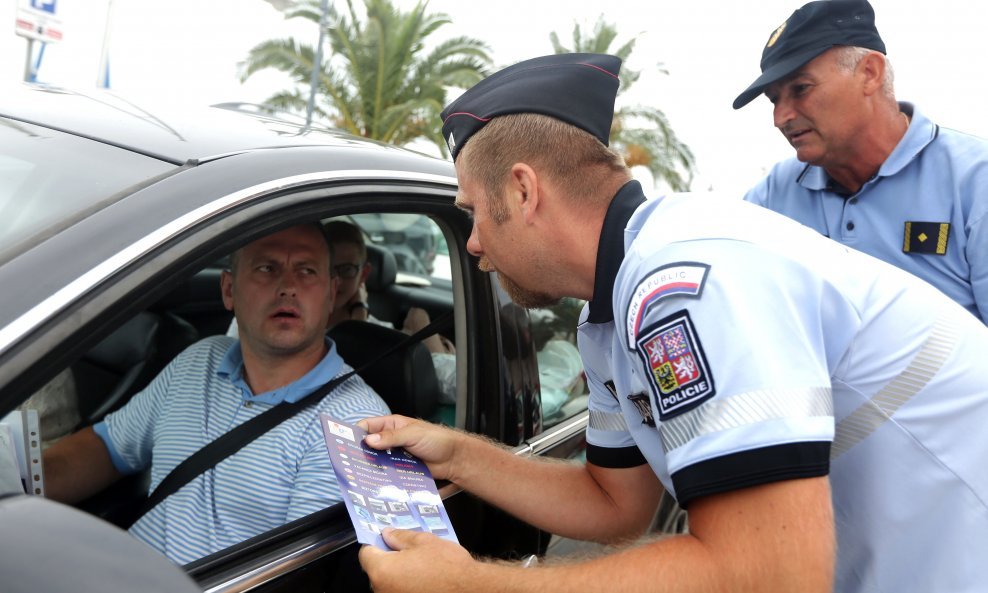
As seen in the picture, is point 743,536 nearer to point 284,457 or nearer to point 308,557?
point 308,557

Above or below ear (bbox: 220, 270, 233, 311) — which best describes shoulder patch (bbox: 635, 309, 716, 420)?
above

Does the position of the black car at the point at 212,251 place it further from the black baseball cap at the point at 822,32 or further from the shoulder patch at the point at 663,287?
the black baseball cap at the point at 822,32

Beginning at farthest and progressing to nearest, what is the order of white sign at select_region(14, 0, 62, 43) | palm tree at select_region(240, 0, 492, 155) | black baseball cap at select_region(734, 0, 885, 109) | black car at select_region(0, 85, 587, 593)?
palm tree at select_region(240, 0, 492, 155) < white sign at select_region(14, 0, 62, 43) < black baseball cap at select_region(734, 0, 885, 109) < black car at select_region(0, 85, 587, 593)

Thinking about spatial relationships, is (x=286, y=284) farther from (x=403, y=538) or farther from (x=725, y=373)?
(x=725, y=373)

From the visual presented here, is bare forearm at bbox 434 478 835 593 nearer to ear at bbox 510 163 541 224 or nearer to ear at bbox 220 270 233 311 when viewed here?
ear at bbox 510 163 541 224

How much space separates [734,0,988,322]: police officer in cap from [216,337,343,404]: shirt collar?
4.99 ft

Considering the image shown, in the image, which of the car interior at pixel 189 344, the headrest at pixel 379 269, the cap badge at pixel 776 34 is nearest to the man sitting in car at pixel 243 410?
the car interior at pixel 189 344

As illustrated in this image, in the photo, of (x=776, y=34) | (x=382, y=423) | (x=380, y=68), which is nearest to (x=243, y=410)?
(x=382, y=423)

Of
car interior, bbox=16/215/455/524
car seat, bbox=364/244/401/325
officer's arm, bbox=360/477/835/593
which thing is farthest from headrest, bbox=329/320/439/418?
car seat, bbox=364/244/401/325

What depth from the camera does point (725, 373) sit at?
1041 millimetres

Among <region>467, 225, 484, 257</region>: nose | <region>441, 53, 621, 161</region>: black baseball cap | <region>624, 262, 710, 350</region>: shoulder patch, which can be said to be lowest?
<region>467, 225, 484, 257</region>: nose

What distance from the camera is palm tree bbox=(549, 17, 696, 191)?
14.9 metres

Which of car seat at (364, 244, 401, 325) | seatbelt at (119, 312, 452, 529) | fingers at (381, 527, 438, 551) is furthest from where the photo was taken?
car seat at (364, 244, 401, 325)

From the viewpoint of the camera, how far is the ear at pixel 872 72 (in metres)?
2.40
